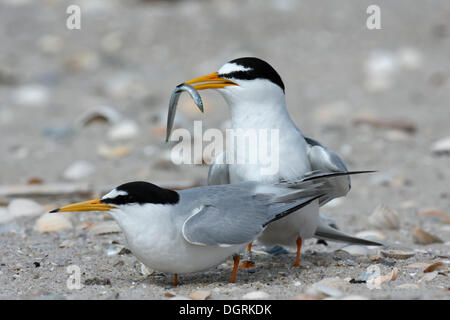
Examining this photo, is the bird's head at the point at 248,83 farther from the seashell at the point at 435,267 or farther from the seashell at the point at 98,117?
the seashell at the point at 98,117

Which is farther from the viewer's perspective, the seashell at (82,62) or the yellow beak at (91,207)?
the seashell at (82,62)

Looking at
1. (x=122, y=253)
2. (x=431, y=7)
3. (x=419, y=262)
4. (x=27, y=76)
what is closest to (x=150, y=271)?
(x=122, y=253)

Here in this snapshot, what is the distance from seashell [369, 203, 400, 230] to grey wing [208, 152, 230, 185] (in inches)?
51.3

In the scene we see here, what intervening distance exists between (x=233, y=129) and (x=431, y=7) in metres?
6.53

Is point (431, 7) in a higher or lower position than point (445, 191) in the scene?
higher

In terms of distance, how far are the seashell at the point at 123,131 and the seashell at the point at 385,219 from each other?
9.10 feet

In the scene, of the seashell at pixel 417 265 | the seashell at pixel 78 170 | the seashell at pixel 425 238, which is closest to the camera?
the seashell at pixel 417 265

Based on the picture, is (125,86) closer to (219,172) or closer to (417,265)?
(219,172)

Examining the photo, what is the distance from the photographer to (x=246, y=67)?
12.5 ft

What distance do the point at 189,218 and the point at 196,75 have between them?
5183 mm

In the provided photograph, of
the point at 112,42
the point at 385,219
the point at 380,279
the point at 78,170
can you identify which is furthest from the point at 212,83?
the point at 112,42

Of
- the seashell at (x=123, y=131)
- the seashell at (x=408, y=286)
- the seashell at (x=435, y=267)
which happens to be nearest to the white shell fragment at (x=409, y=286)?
the seashell at (x=408, y=286)

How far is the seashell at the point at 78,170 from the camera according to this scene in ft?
19.9
